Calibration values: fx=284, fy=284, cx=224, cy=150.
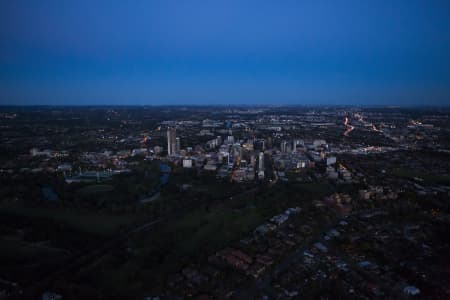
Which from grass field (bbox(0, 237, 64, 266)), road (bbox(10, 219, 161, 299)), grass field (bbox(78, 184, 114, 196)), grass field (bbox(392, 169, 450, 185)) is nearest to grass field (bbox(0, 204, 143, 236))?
road (bbox(10, 219, 161, 299))

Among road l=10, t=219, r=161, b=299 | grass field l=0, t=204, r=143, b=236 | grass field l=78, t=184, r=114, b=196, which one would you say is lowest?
road l=10, t=219, r=161, b=299

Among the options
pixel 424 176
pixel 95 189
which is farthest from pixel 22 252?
pixel 424 176

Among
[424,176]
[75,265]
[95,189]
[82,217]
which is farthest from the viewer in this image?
[424,176]

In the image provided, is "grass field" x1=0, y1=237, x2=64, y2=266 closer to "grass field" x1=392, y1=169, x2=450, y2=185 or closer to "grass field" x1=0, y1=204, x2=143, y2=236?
"grass field" x1=0, y1=204, x2=143, y2=236

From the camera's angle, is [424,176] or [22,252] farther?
[424,176]

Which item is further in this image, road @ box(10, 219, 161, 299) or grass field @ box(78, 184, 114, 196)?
grass field @ box(78, 184, 114, 196)

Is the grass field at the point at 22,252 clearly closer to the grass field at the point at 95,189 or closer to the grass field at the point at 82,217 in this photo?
the grass field at the point at 82,217

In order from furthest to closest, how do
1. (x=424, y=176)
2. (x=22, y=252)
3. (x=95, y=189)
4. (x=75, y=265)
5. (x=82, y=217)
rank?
(x=424, y=176) < (x=95, y=189) < (x=82, y=217) < (x=22, y=252) < (x=75, y=265)

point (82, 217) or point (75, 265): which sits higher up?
point (82, 217)

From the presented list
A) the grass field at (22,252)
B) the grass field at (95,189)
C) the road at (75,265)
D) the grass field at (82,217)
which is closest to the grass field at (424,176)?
the road at (75,265)

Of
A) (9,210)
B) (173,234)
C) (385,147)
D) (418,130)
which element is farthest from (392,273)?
(418,130)

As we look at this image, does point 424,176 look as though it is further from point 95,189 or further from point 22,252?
point 22,252
